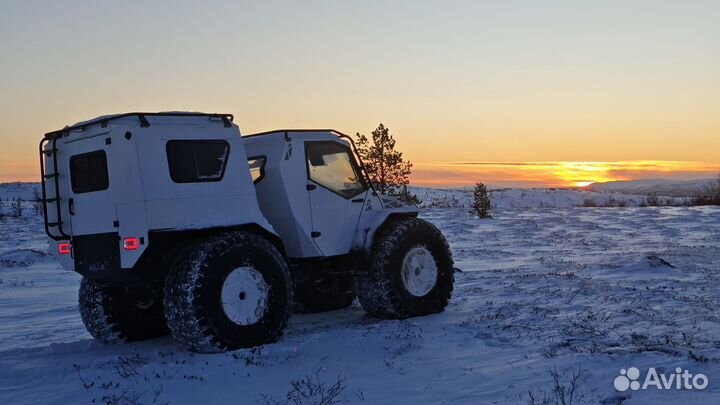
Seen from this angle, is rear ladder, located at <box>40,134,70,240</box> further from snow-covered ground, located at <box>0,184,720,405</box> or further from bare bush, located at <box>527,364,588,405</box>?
bare bush, located at <box>527,364,588,405</box>

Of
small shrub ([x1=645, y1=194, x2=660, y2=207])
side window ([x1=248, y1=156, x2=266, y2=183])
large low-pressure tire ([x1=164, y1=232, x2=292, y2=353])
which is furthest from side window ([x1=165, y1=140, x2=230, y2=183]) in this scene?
small shrub ([x1=645, y1=194, x2=660, y2=207])

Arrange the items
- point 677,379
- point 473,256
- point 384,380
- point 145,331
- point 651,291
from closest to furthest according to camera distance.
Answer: point 677,379
point 384,380
point 145,331
point 651,291
point 473,256

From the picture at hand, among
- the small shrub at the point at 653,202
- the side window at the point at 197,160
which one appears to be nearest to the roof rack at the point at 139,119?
the side window at the point at 197,160

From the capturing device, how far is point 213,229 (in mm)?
7285

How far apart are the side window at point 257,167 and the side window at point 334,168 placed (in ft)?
1.97

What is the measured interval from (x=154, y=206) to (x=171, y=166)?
0.53m

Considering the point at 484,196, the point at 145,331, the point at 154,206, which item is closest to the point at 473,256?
the point at 145,331

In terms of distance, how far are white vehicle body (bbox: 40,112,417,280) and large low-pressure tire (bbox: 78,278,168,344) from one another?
71 cm

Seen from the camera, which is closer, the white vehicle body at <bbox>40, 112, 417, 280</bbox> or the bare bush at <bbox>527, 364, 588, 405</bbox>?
the bare bush at <bbox>527, 364, 588, 405</bbox>

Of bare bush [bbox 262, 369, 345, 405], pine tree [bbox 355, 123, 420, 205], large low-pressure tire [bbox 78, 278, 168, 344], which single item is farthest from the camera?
pine tree [bbox 355, 123, 420, 205]

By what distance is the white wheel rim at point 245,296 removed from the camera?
7.03m

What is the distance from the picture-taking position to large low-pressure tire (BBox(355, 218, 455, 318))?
28.6ft

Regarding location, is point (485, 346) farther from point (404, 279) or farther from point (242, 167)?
point (242, 167)

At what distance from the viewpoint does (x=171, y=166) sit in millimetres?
7090
